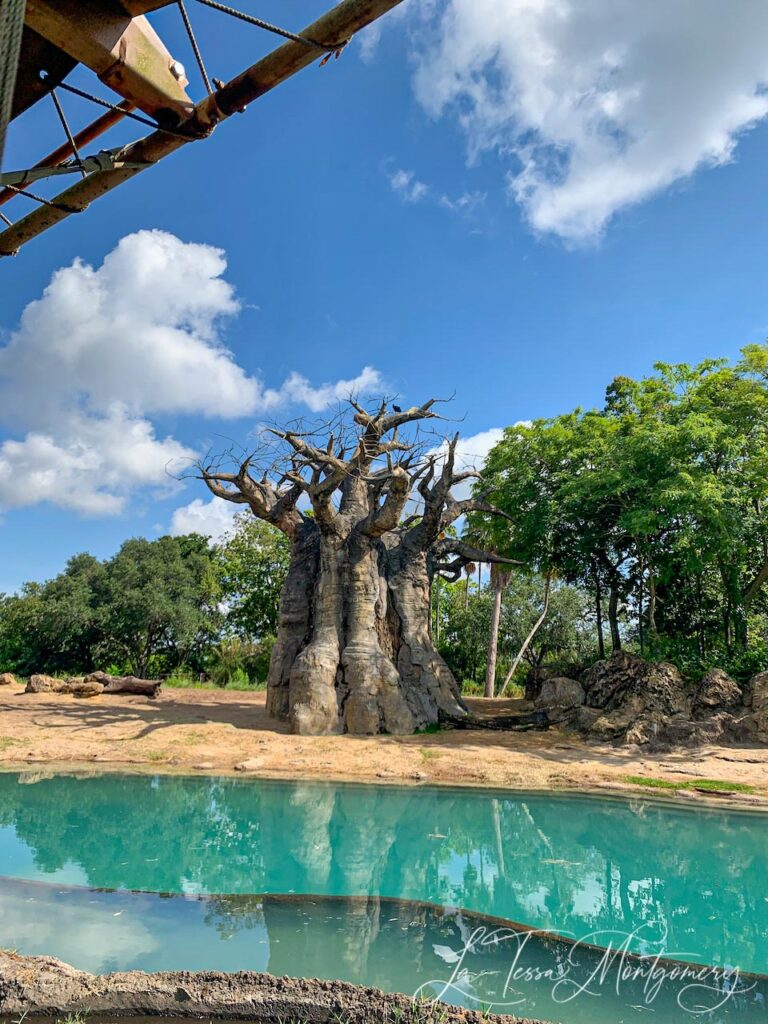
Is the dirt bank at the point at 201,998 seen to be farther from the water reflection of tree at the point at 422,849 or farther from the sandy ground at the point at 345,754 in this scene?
the sandy ground at the point at 345,754

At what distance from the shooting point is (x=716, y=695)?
1409 cm

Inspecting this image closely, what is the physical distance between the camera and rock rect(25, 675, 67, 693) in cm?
1898

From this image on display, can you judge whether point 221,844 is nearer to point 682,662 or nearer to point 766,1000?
point 766,1000

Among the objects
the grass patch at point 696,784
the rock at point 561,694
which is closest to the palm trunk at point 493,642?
the rock at point 561,694

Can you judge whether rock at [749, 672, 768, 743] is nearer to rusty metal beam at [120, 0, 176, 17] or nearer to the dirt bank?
the dirt bank

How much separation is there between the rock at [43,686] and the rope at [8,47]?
68.0 feet

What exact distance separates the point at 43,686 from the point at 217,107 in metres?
19.7

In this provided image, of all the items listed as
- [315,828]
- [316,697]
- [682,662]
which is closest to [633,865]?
[315,828]

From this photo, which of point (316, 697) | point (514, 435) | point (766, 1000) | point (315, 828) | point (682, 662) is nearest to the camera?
point (766, 1000)

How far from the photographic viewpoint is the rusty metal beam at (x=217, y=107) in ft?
9.39

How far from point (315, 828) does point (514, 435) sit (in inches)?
555

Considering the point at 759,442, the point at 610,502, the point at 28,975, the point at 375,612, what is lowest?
the point at 28,975

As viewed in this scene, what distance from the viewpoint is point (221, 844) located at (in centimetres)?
735

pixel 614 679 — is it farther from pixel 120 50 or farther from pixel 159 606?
pixel 159 606
